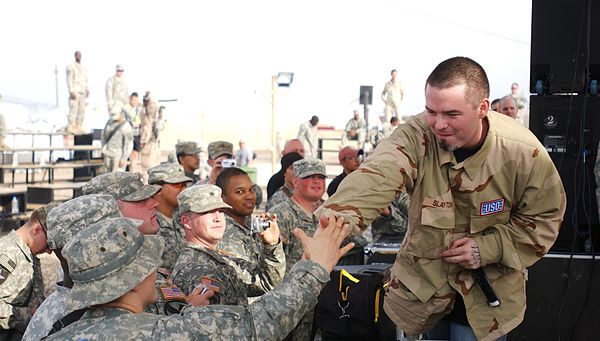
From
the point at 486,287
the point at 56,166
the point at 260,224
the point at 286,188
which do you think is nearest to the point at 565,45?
the point at 260,224

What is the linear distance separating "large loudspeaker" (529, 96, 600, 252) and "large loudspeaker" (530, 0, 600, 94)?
4.8 inches

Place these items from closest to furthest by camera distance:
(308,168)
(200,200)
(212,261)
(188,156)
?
(212,261) < (200,200) < (308,168) < (188,156)

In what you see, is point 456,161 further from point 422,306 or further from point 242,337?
point 242,337

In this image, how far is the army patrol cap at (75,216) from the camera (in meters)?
3.90

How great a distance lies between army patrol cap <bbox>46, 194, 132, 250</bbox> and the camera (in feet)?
12.8

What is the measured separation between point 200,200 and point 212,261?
1.68ft

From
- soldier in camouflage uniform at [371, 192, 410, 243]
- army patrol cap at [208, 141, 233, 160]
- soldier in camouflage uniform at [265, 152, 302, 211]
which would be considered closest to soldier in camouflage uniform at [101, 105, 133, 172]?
army patrol cap at [208, 141, 233, 160]

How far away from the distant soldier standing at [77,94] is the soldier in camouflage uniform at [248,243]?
58.8 ft

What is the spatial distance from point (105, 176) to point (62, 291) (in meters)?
1.80

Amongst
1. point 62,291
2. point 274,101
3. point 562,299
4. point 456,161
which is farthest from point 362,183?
point 274,101

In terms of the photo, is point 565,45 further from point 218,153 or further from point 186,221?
point 218,153

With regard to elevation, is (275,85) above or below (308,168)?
above

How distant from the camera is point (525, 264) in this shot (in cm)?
386

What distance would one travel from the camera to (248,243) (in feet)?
19.2
